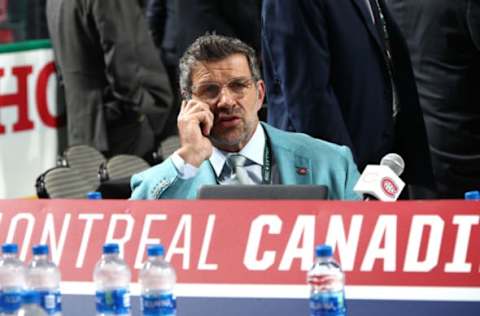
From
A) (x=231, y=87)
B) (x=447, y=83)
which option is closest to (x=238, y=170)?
(x=231, y=87)

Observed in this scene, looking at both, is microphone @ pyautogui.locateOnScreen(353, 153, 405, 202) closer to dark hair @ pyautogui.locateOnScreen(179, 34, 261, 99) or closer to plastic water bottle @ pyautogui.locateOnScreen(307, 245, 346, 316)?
plastic water bottle @ pyautogui.locateOnScreen(307, 245, 346, 316)

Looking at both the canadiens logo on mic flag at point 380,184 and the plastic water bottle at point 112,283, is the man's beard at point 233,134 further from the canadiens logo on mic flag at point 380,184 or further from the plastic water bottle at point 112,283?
the plastic water bottle at point 112,283

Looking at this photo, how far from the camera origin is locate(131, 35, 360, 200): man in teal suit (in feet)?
19.7

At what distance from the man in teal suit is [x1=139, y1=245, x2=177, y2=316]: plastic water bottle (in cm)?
115

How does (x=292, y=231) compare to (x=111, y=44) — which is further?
(x=111, y=44)

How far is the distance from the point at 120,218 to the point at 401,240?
0.86 meters

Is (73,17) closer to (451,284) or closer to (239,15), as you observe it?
(239,15)

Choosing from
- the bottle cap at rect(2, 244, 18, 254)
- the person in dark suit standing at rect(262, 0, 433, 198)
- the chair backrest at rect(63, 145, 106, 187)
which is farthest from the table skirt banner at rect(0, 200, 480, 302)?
the chair backrest at rect(63, 145, 106, 187)

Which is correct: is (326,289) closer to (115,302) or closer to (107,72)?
(115,302)

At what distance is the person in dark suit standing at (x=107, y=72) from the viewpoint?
31.7 ft

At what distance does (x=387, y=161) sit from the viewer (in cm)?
538

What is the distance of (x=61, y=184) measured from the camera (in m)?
8.58

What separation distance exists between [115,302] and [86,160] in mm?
4663

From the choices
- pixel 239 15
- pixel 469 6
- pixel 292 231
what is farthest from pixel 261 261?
pixel 239 15
